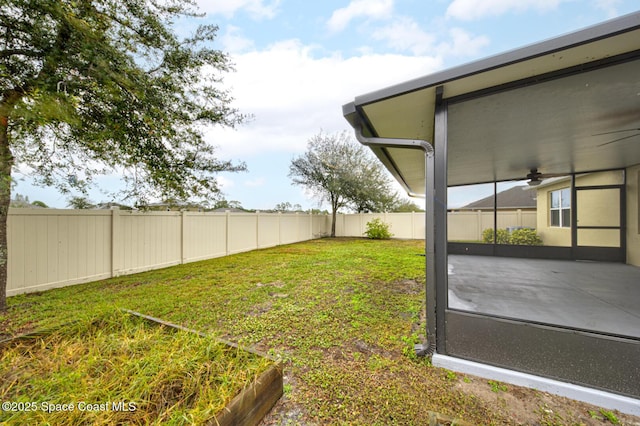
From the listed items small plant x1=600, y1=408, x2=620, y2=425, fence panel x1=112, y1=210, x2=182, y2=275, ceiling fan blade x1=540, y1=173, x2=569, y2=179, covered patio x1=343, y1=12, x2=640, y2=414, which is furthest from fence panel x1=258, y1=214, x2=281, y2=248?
small plant x1=600, y1=408, x2=620, y2=425

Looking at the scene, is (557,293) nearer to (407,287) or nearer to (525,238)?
(407,287)

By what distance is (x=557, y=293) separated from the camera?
333cm

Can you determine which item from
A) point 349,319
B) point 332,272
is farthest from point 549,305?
point 332,272

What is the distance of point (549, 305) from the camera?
282cm

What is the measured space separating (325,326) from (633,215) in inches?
268

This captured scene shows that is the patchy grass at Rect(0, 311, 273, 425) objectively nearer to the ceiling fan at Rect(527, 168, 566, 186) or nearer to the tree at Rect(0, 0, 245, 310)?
the tree at Rect(0, 0, 245, 310)

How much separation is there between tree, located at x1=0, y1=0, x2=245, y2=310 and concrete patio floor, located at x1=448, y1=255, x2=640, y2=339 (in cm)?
466

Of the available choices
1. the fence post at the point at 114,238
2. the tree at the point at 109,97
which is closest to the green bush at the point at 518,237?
the tree at the point at 109,97

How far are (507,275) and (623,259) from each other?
330cm

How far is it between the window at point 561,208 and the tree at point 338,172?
312 inches

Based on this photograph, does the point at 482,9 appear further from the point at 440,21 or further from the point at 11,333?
the point at 11,333

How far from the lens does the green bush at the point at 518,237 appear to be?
684cm

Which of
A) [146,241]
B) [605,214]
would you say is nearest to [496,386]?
[605,214]

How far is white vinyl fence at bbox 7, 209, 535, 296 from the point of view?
4.04 m
